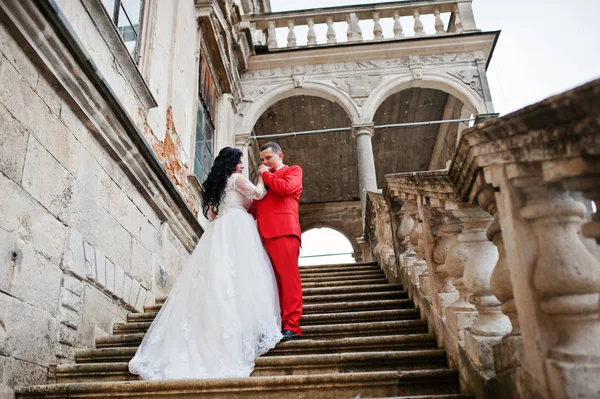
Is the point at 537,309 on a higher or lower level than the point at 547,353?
higher

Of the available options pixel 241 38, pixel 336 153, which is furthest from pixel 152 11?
pixel 336 153

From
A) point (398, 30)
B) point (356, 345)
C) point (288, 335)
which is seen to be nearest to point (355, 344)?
point (356, 345)

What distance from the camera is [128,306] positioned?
462 centimetres

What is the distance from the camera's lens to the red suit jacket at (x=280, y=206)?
152 inches

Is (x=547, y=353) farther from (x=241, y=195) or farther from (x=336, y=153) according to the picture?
(x=336, y=153)

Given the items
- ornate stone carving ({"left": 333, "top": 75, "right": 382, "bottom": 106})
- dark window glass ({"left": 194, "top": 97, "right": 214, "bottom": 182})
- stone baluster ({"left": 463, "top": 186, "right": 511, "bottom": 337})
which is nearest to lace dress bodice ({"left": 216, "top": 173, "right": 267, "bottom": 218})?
stone baluster ({"left": 463, "top": 186, "right": 511, "bottom": 337})

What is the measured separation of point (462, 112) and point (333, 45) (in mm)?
3898

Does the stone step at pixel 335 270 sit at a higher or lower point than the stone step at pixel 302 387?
higher

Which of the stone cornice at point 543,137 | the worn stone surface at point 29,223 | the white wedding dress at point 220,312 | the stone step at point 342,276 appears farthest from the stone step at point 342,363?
the stone step at point 342,276

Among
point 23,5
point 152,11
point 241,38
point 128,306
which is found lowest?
point 128,306

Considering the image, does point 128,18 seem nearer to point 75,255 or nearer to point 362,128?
point 75,255

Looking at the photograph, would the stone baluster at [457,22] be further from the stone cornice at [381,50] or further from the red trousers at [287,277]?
the red trousers at [287,277]

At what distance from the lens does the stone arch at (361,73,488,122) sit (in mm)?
10391

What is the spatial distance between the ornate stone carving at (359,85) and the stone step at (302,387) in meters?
8.38
